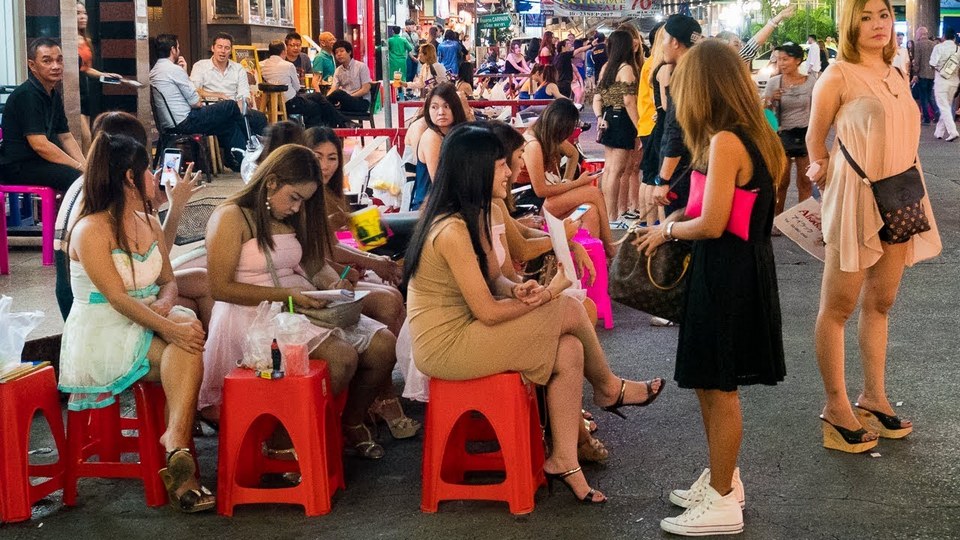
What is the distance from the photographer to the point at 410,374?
16.5 ft

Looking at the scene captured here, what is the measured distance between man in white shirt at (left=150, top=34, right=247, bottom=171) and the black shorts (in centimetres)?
466

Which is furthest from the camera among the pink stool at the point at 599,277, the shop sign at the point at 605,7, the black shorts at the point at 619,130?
the shop sign at the point at 605,7

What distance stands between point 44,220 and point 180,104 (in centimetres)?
493

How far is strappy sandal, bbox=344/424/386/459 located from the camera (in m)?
5.15

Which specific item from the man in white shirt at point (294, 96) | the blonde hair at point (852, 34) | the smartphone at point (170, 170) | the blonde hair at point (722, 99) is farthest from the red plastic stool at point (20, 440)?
the man in white shirt at point (294, 96)

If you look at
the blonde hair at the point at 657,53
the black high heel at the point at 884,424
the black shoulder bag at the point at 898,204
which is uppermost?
the blonde hair at the point at 657,53

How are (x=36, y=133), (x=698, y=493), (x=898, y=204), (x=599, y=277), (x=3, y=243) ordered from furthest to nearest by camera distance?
(x=36, y=133)
(x=3, y=243)
(x=599, y=277)
(x=898, y=204)
(x=698, y=493)

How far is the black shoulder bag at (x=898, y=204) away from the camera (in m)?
4.91

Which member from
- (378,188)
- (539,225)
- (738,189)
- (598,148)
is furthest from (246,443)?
(598,148)

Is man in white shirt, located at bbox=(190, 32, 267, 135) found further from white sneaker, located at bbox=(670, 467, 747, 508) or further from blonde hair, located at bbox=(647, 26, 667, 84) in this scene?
white sneaker, located at bbox=(670, 467, 747, 508)

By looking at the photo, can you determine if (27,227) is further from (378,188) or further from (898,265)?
(898,265)

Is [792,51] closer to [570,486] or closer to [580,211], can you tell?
[580,211]

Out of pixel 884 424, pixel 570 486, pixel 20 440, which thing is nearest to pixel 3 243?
pixel 20 440

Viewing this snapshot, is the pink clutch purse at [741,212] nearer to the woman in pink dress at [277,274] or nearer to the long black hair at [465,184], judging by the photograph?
the long black hair at [465,184]
